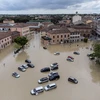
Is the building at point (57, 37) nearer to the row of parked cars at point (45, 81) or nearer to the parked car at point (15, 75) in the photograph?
the row of parked cars at point (45, 81)

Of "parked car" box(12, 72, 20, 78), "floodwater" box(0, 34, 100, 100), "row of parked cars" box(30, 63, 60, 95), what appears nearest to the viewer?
"floodwater" box(0, 34, 100, 100)

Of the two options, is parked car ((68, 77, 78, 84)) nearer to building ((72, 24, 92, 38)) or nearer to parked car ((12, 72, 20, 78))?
parked car ((12, 72, 20, 78))

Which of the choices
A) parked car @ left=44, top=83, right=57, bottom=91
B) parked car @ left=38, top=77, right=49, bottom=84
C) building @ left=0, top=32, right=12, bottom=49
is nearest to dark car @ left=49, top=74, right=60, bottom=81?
parked car @ left=38, top=77, right=49, bottom=84

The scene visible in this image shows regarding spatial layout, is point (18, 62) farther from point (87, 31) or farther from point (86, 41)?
point (87, 31)

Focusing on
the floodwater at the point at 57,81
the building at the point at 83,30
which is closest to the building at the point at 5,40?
the floodwater at the point at 57,81

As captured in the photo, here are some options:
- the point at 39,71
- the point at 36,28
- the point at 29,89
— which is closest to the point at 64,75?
the point at 39,71

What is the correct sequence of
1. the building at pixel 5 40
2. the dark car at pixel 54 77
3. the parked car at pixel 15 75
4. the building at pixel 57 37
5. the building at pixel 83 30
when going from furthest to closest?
the building at pixel 83 30
the building at pixel 57 37
the building at pixel 5 40
the parked car at pixel 15 75
the dark car at pixel 54 77

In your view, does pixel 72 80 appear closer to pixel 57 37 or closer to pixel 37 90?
pixel 37 90

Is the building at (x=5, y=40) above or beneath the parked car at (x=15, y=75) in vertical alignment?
above
